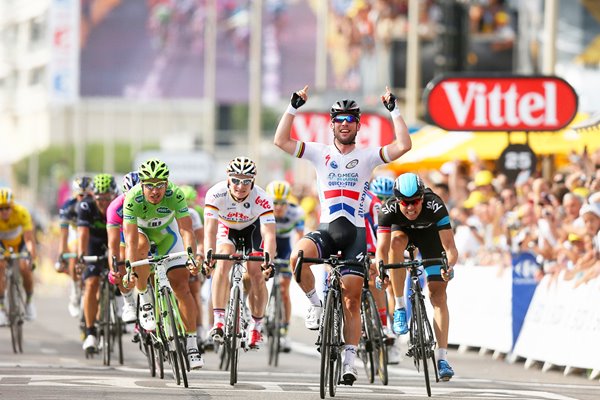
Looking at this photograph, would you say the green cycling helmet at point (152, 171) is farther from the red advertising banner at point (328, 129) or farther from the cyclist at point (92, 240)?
the red advertising banner at point (328, 129)

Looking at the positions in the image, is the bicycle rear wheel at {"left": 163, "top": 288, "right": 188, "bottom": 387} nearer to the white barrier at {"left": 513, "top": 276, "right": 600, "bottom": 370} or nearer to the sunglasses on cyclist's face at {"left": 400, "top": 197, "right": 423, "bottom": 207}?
the sunglasses on cyclist's face at {"left": 400, "top": 197, "right": 423, "bottom": 207}

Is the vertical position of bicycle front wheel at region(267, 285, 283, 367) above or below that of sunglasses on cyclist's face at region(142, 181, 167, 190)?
below

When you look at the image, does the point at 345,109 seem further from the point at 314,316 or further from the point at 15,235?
the point at 15,235

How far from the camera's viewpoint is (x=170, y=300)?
617 inches

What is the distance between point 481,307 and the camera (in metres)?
21.7

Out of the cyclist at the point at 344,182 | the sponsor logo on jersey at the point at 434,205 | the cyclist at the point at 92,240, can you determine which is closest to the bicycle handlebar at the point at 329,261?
the cyclist at the point at 344,182

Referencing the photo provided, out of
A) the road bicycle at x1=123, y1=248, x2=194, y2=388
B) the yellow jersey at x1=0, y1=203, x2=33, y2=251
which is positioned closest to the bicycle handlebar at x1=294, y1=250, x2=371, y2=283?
the road bicycle at x1=123, y1=248, x2=194, y2=388

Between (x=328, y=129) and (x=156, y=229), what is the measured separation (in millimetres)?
19075

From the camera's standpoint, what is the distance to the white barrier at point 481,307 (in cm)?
2084

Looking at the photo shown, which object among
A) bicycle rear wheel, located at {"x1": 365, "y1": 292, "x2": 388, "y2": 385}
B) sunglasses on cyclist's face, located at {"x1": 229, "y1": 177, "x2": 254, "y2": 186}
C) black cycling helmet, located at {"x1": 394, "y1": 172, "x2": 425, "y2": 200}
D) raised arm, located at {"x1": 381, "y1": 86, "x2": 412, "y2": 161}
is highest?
raised arm, located at {"x1": 381, "y1": 86, "x2": 412, "y2": 161}

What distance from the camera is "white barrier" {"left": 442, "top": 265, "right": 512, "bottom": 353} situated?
20839 millimetres

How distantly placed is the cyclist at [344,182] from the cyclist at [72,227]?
17.6ft

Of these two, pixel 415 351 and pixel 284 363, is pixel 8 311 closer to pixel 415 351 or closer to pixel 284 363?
pixel 284 363

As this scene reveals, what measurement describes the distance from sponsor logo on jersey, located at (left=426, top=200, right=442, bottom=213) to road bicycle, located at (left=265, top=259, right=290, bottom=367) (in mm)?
4321
